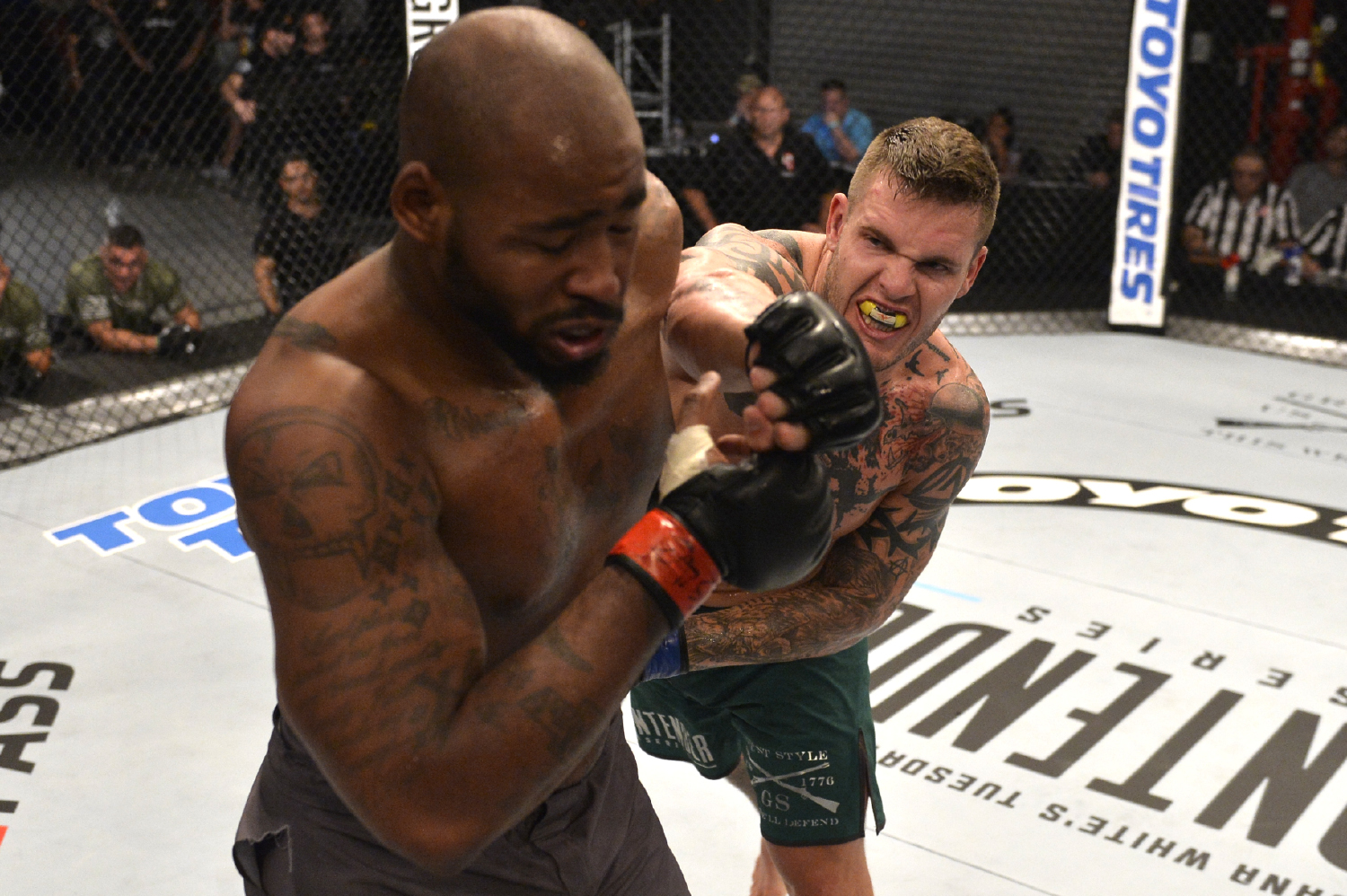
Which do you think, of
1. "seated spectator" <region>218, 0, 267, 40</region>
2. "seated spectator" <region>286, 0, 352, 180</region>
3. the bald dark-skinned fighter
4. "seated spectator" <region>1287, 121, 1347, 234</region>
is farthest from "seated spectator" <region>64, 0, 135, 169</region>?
"seated spectator" <region>1287, 121, 1347, 234</region>

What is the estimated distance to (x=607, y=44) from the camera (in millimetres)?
7684

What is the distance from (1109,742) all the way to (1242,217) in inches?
190

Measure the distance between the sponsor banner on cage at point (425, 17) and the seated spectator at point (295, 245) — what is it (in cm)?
103

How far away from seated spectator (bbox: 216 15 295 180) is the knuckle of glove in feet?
17.5

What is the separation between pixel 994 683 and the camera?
3.12 metres

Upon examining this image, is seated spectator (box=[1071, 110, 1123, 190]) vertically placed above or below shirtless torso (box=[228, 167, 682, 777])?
below

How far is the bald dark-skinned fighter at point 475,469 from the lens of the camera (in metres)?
1.09

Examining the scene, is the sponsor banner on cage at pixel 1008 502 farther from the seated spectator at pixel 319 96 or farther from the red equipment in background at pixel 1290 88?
the red equipment in background at pixel 1290 88

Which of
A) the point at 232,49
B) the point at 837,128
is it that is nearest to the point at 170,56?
the point at 232,49

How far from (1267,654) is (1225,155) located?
211 inches

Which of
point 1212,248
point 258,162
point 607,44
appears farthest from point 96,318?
point 1212,248

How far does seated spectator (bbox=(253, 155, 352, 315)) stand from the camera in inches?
231

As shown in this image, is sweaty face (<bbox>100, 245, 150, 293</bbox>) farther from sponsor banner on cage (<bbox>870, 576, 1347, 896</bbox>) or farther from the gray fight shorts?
the gray fight shorts

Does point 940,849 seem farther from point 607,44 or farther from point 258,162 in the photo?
point 607,44
